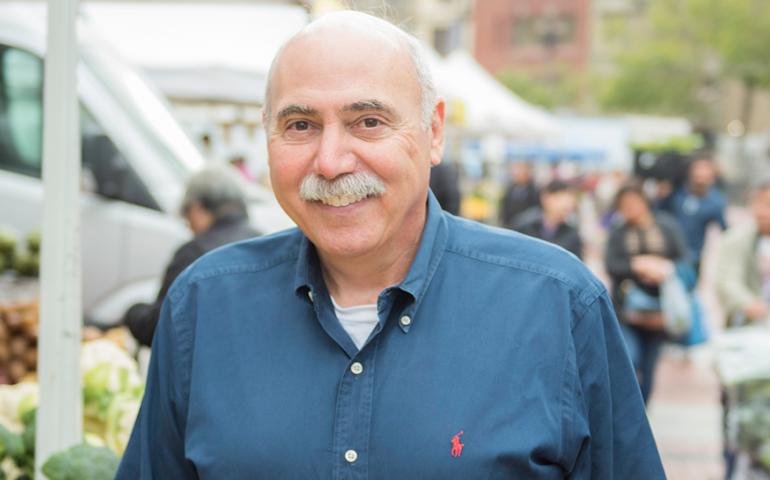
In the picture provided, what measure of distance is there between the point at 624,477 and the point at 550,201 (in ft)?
19.1

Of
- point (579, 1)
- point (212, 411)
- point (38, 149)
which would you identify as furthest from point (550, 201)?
point (579, 1)

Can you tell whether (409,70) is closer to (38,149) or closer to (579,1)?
(38,149)

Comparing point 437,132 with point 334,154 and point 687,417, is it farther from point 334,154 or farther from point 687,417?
point 687,417

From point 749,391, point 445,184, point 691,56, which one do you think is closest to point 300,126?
point 749,391

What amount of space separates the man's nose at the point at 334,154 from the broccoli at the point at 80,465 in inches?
38.9

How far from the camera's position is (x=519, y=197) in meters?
13.1

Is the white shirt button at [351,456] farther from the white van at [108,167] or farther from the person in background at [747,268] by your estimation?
the white van at [108,167]

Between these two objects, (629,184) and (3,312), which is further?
(629,184)

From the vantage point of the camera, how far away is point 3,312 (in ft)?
14.7

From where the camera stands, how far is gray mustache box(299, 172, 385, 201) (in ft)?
6.09

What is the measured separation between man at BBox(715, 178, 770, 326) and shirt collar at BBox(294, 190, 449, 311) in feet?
14.5

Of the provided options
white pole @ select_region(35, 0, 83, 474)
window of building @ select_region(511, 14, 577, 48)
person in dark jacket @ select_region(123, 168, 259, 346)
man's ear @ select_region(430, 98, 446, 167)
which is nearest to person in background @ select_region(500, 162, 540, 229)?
person in dark jacket @ select_region(123, 168, 259, 346)

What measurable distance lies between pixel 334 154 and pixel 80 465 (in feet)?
3.46

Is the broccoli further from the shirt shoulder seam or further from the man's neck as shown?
the shirt shoulder seam
